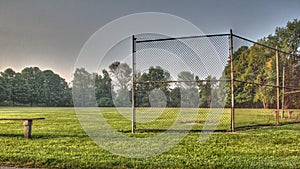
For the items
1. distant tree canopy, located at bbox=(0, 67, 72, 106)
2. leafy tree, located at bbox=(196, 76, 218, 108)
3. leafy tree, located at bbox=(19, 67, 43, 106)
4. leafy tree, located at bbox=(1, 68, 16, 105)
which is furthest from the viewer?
leafy tree, located at bbox=(19, 67, 43, 106)

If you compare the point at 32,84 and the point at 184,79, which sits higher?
the point at 32,84

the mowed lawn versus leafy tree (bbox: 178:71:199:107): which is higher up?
leafy tree (bbox: 178:71:199:107)

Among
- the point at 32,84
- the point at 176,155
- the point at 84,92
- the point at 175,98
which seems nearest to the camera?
the point at 176,155

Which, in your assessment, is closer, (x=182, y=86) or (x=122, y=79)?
(x=182, y=86)

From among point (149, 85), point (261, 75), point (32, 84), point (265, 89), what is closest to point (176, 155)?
point (149, 85)

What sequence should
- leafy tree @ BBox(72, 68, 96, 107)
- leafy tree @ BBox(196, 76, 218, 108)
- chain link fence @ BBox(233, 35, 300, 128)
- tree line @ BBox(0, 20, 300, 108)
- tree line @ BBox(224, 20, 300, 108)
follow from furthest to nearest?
leafy tree @ BBox(72, 68, 96, 107) → tree line @ BBox(224, 20, 300, 108) → chain link fence @ BBox(233, 35, 300, 128) → leafy tree @ BBox(196, 76, 218, 108) → tree line @ BBox(0, 20, 300, 108)

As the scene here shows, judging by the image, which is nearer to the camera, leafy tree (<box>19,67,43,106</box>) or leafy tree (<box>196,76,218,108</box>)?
leafy tree (<box>196,76,218,108</box>)

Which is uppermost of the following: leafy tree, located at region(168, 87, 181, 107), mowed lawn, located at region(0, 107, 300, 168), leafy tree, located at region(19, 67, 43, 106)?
leafy tree, located at region(19, 67, 43, 106)

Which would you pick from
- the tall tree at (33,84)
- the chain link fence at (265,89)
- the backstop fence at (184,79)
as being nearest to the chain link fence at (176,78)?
the backstop fence at (184,79)

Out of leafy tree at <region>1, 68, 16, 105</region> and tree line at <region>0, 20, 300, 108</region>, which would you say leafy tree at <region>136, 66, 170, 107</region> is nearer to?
tree line at <region>0, 20, 300, 108</region>

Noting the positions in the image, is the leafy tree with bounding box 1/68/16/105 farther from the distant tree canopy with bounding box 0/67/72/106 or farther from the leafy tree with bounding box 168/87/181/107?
the leafy tree with bounding box 168/87/181/107

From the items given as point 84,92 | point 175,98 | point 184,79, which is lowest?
point 175,98

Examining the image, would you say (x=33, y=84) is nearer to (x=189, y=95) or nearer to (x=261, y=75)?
(x=261, y=75)

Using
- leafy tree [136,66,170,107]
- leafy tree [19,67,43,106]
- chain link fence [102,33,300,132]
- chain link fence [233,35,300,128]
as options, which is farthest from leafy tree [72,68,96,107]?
leafy tree [19,67,43,106]
